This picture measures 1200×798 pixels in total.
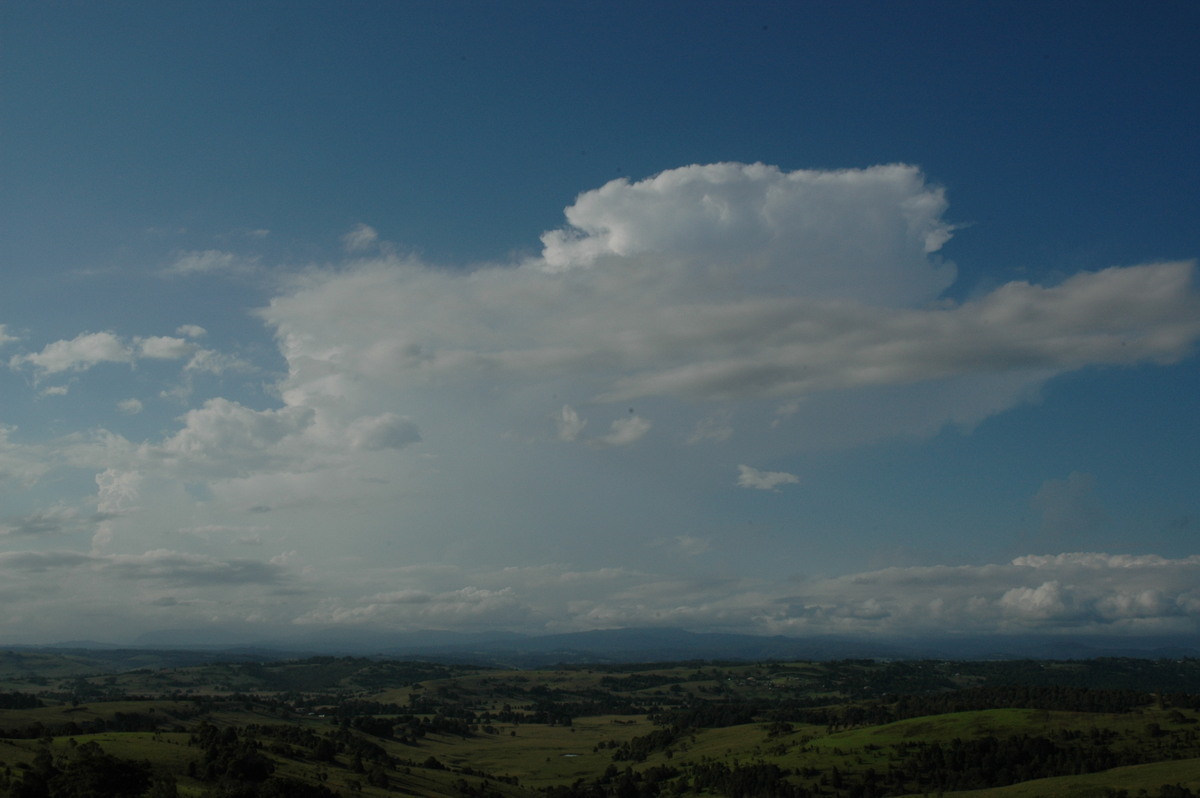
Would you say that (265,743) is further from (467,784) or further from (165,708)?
(165,708)

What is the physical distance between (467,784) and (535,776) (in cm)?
4266

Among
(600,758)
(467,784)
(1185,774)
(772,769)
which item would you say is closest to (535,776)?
(600,758)

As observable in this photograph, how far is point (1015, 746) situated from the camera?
457 ft

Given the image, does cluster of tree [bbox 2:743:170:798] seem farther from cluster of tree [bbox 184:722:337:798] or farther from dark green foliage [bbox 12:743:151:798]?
cluster of tree [bbox 184:722:337:798]

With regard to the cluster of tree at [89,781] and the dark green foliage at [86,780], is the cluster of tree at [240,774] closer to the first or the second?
the cluster of tree at [89,781]

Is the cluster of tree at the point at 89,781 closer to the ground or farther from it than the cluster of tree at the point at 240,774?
farther from it

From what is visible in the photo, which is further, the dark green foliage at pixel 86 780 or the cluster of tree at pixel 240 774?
the cluster of tree at pixel 240 774

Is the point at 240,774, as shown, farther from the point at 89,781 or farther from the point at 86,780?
the point at 86,780

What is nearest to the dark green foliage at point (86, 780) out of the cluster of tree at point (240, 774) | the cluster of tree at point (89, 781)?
the cluster of tree at point (89, 781)

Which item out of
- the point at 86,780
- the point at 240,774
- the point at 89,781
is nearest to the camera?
the point at 86,780

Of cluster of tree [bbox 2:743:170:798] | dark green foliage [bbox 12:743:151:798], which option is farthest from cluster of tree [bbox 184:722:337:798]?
dark green foliage [bbox 12:743:151:798]

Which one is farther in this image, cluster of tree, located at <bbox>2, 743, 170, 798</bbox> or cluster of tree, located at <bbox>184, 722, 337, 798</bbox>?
cluster of tree, located at <bbox>184, 722, 337, 798</bbox>

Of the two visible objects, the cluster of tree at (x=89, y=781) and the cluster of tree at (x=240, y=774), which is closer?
the cluster of tree at (x=89, y=781)

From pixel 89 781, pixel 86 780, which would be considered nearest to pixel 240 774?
pixel 89 781
